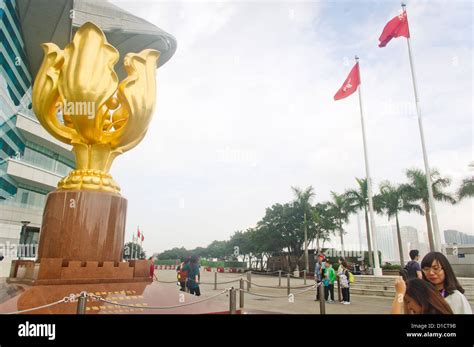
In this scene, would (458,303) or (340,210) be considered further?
(340,210)

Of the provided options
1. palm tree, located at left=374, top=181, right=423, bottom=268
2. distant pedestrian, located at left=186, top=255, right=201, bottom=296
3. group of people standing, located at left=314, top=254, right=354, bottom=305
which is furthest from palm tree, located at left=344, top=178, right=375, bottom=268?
distant pedestrian, located at left=186, top=255, right=201, bottom=296

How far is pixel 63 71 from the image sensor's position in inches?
236

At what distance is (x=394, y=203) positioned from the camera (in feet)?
72.0

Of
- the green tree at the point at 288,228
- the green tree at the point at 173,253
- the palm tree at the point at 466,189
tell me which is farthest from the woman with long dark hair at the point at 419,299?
the green tree at the point at 173,253

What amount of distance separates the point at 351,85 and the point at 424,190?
33.7 ft

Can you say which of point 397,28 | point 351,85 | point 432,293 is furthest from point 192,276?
point 397,28

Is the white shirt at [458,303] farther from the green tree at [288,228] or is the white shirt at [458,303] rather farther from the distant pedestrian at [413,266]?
the green tree at [288,228]

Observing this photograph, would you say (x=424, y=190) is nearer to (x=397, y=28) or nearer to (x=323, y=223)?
(x=323, y=223)

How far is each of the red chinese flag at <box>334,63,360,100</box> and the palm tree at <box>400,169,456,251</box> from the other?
31.9 feet

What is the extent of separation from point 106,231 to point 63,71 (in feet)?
10.1

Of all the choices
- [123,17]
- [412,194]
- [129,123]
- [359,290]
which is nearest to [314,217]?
[412,194]

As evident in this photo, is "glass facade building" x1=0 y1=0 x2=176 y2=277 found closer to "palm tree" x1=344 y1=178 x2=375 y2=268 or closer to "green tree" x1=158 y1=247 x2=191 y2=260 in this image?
"palm tree" x1=344 y1=178 x2=375 y2=268

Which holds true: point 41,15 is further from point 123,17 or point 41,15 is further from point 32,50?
point 123,17

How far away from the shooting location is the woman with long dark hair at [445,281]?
2.59 meters
